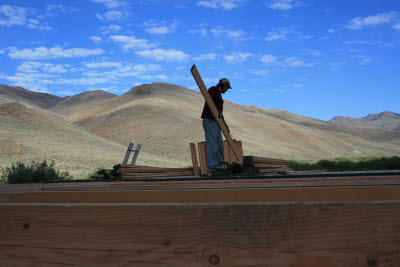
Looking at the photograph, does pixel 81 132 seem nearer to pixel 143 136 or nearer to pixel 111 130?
pixel 143 136

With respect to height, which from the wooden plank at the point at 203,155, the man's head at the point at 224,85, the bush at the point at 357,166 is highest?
the man's head at the point at 224,85

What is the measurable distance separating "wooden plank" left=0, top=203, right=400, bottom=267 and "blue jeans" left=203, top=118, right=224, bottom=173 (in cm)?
610

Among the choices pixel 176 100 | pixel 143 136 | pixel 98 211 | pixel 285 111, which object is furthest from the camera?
pixel 285 111

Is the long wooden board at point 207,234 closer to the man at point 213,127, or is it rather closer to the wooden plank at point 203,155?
the man at point 213,127

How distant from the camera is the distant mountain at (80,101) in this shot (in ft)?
385

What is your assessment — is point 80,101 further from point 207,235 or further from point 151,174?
point 207,235

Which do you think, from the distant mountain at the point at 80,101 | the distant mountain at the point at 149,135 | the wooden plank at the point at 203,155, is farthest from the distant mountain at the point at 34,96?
the wooden plank at the point at 203,155

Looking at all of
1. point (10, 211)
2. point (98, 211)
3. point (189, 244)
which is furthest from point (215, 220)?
point (10, 211)

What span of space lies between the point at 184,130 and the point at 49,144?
17.8 metres

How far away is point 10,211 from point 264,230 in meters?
1.02

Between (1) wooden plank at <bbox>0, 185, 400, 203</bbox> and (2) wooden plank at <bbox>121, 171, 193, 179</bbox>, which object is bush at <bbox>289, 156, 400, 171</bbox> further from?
(1) wooden plank at <bbox>0, 185, 400, 203</bbox>

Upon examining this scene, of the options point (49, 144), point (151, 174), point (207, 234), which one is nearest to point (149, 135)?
point (49, 144)

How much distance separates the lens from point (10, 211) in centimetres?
161

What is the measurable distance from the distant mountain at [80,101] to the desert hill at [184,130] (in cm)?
3840
